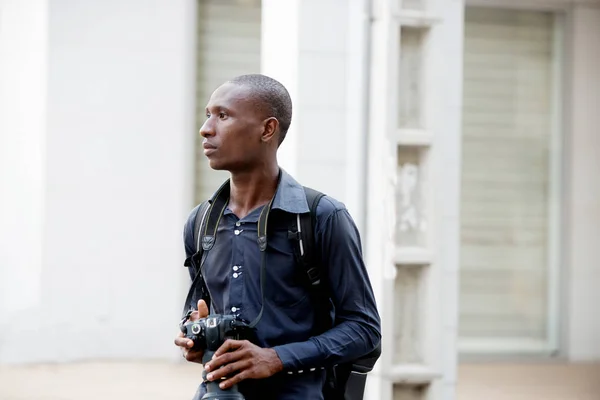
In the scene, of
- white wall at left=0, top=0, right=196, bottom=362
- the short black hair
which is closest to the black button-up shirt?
the short black hair

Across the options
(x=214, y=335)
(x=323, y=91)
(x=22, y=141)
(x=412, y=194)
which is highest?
(x=323, y=91)

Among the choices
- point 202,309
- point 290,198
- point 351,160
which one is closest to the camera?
point 202,309

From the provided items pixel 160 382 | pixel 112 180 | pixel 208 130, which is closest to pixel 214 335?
pixel 208 130

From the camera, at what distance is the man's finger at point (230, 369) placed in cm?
276

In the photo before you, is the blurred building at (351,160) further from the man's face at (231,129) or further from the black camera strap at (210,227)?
the man's face at (231,129)

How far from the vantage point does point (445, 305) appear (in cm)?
653

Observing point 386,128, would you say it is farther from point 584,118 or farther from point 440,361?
point 584,118

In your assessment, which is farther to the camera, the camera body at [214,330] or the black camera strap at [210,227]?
the black camera strap at [210,227]

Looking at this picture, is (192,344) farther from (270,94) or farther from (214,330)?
(270,94)

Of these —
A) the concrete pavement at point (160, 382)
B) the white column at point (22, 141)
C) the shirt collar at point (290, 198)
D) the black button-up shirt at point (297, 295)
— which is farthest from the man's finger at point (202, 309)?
Result: the white column at point (22, 141)

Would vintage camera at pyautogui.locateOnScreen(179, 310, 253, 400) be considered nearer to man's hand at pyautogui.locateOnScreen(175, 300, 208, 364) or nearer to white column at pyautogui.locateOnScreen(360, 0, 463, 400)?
man's hand at pyautogui.locateOnScreen(175, 300, 208, 364)

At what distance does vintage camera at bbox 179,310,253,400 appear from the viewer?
280cm

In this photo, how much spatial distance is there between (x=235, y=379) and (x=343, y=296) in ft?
1.30

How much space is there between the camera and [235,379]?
9.08ft
